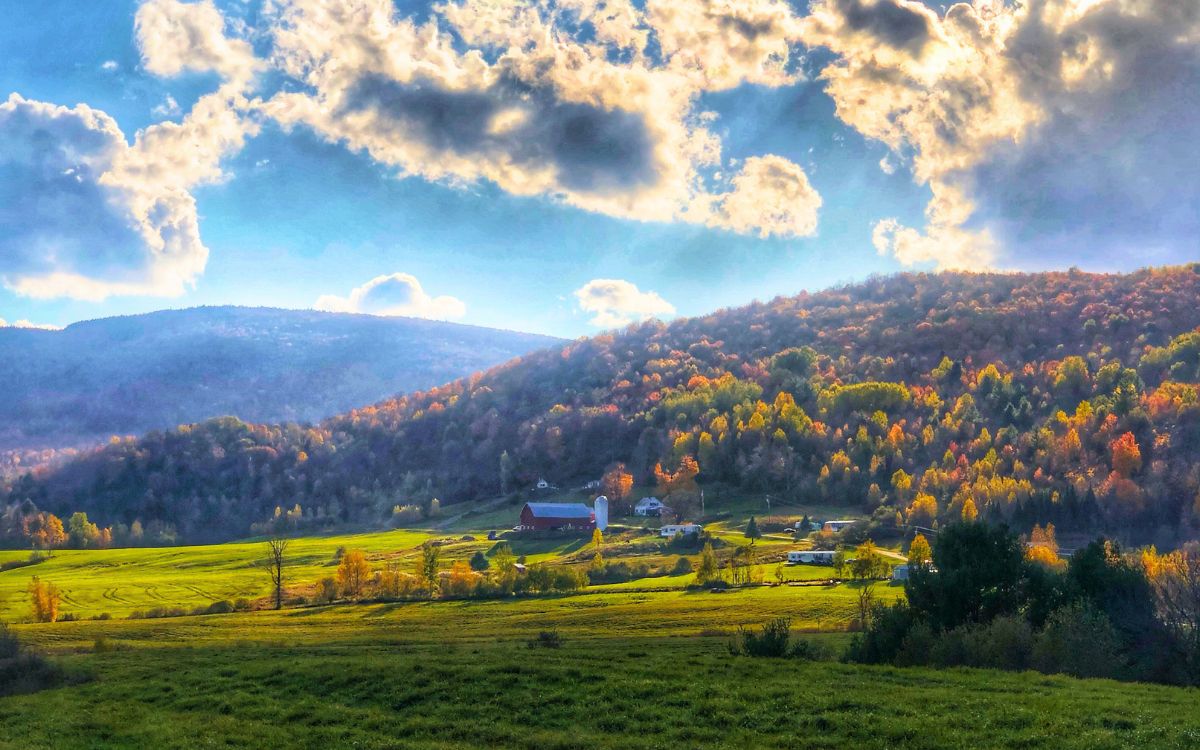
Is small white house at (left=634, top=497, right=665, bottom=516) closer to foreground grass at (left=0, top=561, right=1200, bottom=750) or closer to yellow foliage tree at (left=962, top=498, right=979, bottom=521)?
yellow foliage tree at (left=962, top=498, right=979, bottom=521)

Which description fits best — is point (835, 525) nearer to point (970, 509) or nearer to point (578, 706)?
point (970, 509)

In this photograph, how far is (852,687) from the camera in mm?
24953

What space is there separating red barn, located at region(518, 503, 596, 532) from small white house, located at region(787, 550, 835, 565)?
54.7 metres

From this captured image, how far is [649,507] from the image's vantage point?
16788cm

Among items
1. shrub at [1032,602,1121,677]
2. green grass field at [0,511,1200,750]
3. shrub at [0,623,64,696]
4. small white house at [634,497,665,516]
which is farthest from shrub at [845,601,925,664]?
small white house at [634,497,665,516]

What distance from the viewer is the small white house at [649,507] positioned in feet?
547

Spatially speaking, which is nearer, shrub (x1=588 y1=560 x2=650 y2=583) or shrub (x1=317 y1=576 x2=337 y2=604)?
shrub (x1=317 y1=576 x2=337 y2=604)

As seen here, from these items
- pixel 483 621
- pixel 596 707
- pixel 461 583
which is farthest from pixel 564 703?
pixel 461 583

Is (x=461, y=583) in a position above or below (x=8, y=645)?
below

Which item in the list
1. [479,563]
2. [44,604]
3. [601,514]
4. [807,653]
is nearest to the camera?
[807,653]

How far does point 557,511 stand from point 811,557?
203 ft

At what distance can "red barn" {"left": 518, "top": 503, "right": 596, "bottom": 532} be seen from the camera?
155 m

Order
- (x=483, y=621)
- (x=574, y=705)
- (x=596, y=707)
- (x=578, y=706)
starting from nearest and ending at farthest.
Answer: (x=596, y=707), (x=578, y=706), (x=574, y=705), (x=483, y=621)

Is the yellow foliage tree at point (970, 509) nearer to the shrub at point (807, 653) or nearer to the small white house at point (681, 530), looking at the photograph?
the small white house at point (681, 530)
